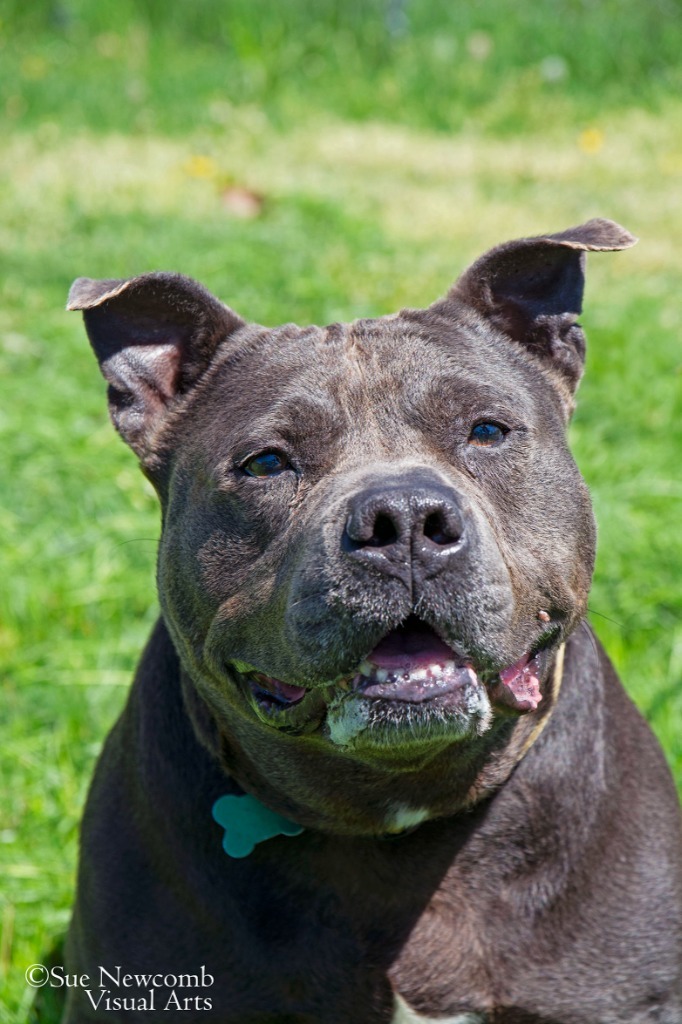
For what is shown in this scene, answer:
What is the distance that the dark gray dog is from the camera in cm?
296

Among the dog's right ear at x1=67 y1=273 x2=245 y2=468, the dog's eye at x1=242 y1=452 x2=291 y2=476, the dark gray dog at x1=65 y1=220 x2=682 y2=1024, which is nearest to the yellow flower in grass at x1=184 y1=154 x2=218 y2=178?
the dog's right ear at x1=67 y1=273 x2=245 y2=468

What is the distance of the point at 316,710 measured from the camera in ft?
9.37

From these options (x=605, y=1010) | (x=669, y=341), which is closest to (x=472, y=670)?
(x=605, y=1010)

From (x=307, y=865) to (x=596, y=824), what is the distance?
67 centimetres

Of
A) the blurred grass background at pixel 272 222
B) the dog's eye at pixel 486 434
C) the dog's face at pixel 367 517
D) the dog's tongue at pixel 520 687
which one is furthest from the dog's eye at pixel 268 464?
the blurred grass background at pixel 272 222

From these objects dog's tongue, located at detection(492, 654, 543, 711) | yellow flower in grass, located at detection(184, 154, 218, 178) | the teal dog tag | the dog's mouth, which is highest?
the dog's mouth

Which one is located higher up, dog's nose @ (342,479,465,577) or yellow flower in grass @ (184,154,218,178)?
dog's nose @ (342,479,465,577)

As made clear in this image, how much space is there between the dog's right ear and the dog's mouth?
36.7 inches

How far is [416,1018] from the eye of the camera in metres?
3.06

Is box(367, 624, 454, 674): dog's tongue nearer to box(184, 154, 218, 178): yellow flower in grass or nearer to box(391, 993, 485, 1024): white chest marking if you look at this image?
box(391, 993, 485, 1024): white chest marking

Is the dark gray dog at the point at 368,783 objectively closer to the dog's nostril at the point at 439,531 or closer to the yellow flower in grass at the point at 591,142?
the dog's nostril at the point at 439,531

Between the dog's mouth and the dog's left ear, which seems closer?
the dog's mouth

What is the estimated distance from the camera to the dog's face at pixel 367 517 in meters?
2.66

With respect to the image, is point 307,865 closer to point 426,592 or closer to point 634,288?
point 426,592
